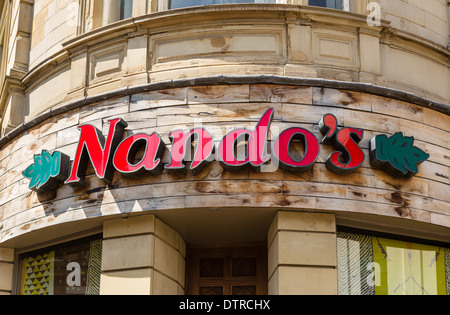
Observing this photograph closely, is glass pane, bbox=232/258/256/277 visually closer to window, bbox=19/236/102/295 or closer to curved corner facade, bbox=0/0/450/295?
curved corner facade, bbox=0/0/450/295

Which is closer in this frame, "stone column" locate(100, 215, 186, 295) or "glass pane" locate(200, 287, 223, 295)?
"stone column" locate(100, 215, 186, 295)

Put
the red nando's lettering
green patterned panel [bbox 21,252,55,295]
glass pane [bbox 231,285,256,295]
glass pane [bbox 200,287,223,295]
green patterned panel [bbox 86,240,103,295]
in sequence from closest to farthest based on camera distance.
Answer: the red nando's lettering, green patterned panel [bbox 86,240,103,295], glass pane [bbox 231,285,256,295], glass pane [bbox 200,287,223,295], green patterned panel [bbox 21,252,55,295]

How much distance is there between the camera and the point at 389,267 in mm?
15766

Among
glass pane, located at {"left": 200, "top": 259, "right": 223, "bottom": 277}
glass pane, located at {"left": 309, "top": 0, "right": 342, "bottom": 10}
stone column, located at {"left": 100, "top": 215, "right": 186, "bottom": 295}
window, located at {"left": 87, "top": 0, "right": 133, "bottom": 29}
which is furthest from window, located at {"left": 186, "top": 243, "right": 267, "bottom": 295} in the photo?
window, located at {"left": 87, "top": 0, "right": 133, "bottom": 29}

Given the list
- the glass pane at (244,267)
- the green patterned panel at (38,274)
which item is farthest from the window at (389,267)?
the green patterned panel at (38,274)

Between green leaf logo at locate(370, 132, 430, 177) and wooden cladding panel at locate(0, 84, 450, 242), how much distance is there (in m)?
0.18

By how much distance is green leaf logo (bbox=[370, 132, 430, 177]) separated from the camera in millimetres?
15078

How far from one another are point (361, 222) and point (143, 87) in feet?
15.3

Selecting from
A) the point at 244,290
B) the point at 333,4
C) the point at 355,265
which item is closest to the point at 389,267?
the point at 355,265

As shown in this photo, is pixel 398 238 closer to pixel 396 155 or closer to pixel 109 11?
pixel 396 155

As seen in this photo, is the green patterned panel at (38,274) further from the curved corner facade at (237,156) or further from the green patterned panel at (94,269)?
the green patterned panel at (94,269)

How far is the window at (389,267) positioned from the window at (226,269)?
2.05m

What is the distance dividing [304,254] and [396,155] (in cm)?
248
